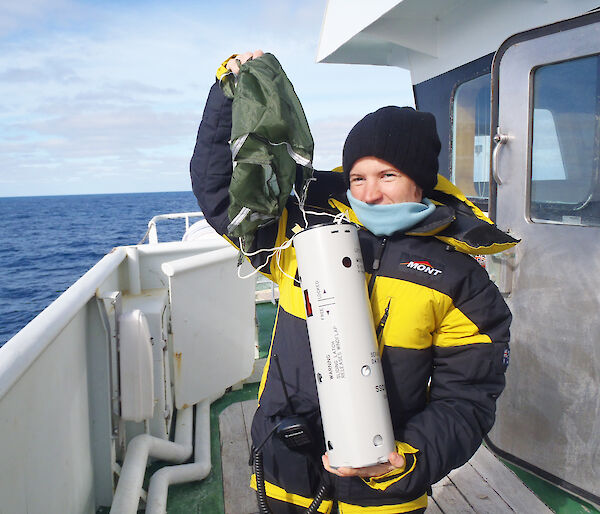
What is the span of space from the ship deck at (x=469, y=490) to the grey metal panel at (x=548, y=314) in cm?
18

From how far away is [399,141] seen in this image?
1.41 m

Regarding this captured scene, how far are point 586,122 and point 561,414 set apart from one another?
1.46 m

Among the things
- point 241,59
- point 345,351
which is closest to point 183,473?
point 345,351

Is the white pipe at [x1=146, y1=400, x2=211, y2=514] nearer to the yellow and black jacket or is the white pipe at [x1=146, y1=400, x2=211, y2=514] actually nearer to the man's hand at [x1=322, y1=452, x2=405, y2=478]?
the yellow and black jacket

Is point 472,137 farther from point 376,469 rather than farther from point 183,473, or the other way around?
point 376,469

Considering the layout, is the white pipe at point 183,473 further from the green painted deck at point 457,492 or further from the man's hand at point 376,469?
the man's hand at point 376,469

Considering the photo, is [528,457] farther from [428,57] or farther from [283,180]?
[428,57]

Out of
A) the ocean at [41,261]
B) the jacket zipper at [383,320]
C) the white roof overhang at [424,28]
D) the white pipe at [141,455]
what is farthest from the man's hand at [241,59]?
the ocean at [41,261]

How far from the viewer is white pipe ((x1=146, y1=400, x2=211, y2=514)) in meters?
2.47

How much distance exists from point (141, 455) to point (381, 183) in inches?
78.5

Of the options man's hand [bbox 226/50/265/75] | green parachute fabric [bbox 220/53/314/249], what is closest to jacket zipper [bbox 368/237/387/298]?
green parachute fabric [bbox 220/53/314/249]

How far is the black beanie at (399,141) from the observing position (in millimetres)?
1415

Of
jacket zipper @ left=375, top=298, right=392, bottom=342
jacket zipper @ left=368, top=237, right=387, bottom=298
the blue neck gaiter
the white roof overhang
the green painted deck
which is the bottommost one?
the green painted deck

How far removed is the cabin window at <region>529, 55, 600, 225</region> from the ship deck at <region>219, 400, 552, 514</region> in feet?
4.60
